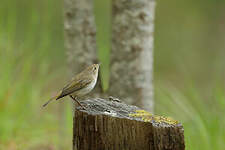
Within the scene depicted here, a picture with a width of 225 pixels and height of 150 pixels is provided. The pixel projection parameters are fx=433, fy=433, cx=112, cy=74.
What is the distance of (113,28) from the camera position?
5.86 meters

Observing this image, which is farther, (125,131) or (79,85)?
(79,85)

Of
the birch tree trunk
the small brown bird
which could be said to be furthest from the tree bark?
the small brown bird

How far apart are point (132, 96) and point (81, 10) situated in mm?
1333

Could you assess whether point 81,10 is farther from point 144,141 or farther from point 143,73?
point 144,141

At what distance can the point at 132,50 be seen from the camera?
573 cm

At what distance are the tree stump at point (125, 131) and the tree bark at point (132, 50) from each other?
2446 millimetres

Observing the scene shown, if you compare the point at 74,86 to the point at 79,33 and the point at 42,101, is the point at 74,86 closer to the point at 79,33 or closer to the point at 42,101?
the point at 79,33

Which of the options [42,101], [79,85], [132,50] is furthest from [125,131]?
[42,101]

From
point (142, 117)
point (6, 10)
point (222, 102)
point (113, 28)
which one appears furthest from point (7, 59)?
point (142, 117)

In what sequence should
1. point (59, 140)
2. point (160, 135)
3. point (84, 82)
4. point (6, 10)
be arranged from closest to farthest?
point (160, 135), point (84, 82), point (59, 140), point (6, 10)

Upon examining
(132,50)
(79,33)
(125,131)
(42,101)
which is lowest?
(125,131)

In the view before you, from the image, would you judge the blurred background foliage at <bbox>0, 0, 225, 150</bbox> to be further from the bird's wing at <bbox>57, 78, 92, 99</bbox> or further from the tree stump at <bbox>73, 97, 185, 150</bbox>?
the tree stump at <bbox>73, 97, 185, 150</bbox>

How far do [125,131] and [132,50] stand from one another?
2.68m

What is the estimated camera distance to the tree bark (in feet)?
18.7
